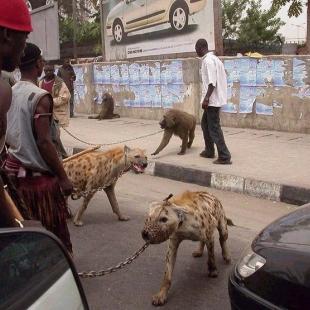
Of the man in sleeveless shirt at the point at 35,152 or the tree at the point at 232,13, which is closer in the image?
the man in sleeveless shirt at the point at 35,152

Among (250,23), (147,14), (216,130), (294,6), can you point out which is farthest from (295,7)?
(250,23)

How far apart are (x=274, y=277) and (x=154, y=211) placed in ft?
3.77

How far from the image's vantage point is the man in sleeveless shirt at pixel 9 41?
1.88 meters

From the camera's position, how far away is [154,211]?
347 centimetres

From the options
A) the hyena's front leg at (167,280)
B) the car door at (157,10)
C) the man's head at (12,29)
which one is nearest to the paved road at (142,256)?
the hyena's front leg at (167,280)

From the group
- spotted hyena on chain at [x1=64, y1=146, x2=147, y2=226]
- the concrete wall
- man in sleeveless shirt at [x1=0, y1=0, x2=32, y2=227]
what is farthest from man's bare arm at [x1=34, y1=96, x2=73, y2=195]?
the concrete wall

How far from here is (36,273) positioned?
1511mm

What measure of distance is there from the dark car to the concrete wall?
722 centimetres

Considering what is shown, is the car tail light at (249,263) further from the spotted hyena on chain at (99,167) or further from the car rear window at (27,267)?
the spotted hyena on chain at (99,167)

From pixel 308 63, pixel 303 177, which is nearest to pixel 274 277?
pixel 303 177

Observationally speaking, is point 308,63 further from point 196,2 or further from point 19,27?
point 19,27

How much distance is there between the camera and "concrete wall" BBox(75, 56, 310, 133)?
32.3ft

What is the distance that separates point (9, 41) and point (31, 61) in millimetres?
1503

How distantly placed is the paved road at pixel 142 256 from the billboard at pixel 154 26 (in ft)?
18.6
